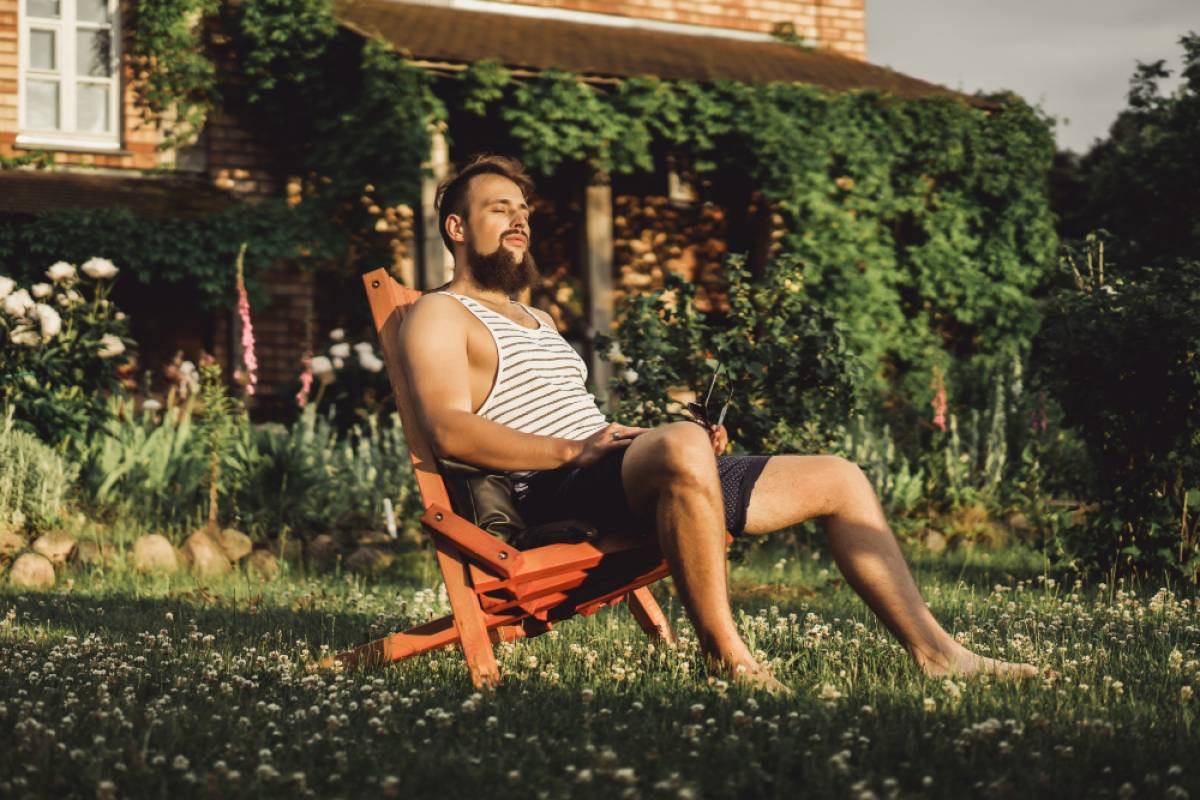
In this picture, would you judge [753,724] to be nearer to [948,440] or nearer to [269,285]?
[948,440]

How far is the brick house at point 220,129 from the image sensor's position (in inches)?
468

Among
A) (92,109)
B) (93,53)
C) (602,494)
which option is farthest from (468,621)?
(93,53)

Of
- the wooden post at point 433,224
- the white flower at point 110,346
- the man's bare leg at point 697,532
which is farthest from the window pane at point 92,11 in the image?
the man's bare leg at point 697,532

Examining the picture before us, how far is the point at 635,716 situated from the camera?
3.22 metres

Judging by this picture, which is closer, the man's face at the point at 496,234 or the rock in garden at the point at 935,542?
the man's face at the point at 496,234

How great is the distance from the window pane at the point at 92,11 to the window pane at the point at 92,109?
2.00 ft

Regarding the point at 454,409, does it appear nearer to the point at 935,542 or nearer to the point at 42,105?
the point at 935,542

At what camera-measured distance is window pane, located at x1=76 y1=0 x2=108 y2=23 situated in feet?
40.7

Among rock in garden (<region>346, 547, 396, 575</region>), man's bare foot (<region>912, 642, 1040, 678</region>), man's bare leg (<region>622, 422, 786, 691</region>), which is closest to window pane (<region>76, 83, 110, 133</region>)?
rock in garden (<region>346, 547, 396, 575</region>)

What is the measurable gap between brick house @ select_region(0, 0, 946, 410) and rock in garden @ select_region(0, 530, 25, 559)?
5109mm

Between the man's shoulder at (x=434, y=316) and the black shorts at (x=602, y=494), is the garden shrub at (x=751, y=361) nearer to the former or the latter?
the black shorts at (x=602, y=494)

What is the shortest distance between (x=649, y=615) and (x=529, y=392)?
0.89 meters

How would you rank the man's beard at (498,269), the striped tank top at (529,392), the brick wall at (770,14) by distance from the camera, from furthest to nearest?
the brick wall at (770,14)
the man's beard at (498,269)
the striped tank top at (529,392)

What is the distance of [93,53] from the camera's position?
12461 millimetres
